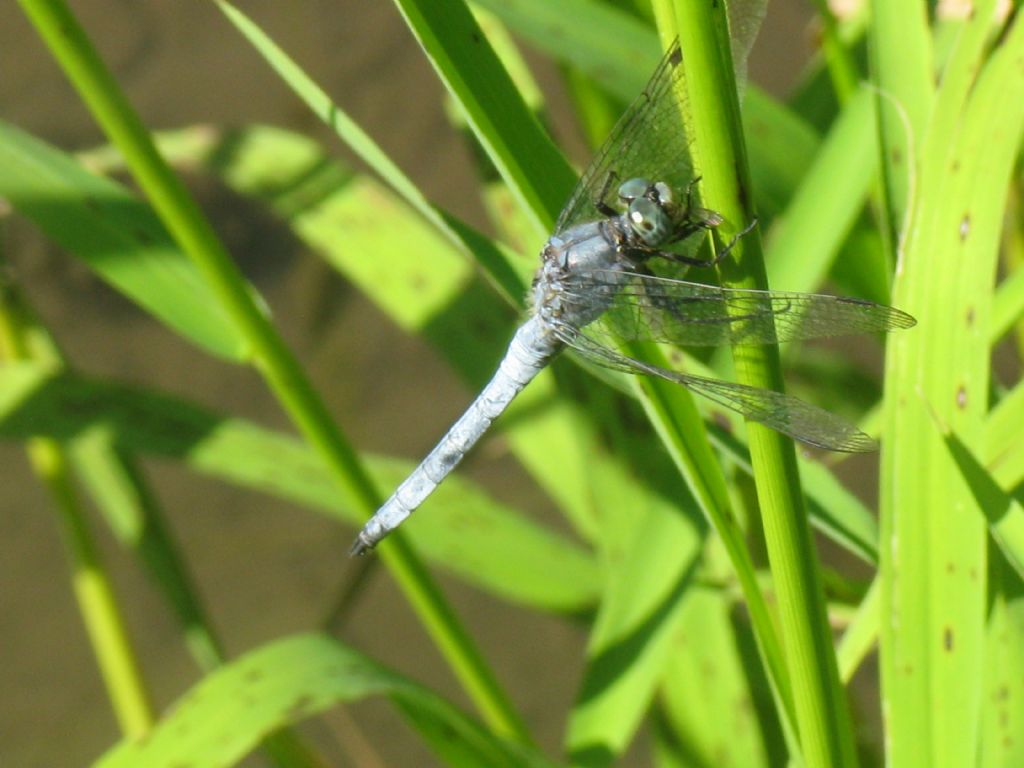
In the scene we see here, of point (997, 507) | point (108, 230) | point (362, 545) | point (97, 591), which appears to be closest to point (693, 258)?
point (997, 507)

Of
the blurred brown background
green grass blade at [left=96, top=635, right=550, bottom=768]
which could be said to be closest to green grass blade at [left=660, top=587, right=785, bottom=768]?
green grass blade at [left=96, top=635, right=550, bottom=768]

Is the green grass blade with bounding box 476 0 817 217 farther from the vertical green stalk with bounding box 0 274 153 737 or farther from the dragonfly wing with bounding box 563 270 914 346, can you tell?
the vertical green stalk with bounding box 0 274 153 737

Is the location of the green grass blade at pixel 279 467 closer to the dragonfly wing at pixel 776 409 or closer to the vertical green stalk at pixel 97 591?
the vertical green stalk at pixel 97 591

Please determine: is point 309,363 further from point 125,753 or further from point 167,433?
point 125,753

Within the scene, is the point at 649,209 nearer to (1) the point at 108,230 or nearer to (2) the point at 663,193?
(2) the point at 663,193

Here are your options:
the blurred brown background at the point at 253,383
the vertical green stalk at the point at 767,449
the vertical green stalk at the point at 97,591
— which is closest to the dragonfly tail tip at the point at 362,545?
the vertical green stalk at the point at 767,449

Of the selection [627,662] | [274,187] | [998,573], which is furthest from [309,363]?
[998,573]
